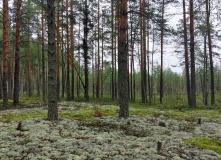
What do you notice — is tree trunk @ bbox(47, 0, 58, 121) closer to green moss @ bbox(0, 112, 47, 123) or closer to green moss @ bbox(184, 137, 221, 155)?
green moss @ bbox(0, 112, 47, 123)

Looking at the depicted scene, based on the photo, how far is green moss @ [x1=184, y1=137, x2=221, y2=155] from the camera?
4.21 metres

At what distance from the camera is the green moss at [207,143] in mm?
4206

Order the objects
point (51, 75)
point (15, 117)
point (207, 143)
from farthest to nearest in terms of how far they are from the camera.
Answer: point (15, 117) < point (51, 75) < point (207, 143)

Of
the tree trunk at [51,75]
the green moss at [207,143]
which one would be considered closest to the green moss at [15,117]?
the tree trunk at [51,75]

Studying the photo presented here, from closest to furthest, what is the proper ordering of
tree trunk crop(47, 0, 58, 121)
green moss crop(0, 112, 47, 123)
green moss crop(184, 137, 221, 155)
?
green moss crop(184, 137, 221, 155), tree trunk crop(47, 0, 58, 121), green moss crop(0, 112, 47, 123)

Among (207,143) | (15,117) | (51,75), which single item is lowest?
(207,143)

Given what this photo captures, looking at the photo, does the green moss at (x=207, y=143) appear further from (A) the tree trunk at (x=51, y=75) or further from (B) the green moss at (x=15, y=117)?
(B) the green moss at (x=15, y=117)

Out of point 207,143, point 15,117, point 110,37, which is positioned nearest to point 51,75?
point 15,117

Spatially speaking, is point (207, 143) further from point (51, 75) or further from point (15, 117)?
point (15, 117)

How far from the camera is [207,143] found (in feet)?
15.0

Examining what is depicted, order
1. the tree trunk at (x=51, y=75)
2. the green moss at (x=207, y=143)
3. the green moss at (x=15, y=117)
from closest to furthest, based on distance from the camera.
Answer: the green moss at (x=207, y=143), the tree trunk at (x=51, y=75), the green moss at (x=15, y=117)

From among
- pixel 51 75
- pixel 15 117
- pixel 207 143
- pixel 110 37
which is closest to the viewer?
pixel 207 143

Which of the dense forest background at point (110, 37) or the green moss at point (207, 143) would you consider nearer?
the green moss at point (207, 143)

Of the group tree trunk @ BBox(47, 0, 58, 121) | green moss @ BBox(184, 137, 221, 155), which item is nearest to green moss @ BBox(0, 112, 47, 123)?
tree trunk @ BBox(47, 0, 58, 121)
